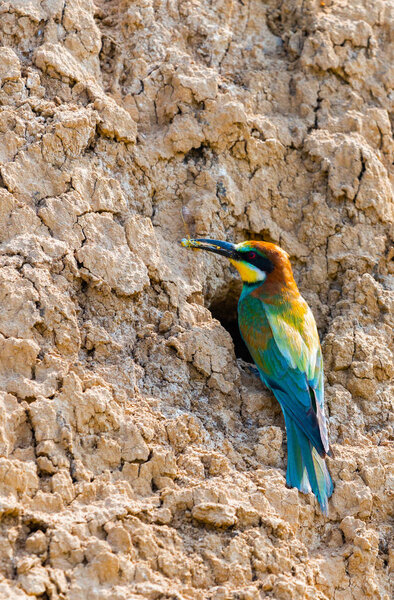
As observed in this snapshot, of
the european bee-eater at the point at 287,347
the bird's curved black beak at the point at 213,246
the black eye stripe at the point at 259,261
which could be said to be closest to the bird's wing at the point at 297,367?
the european bee-eater at the point at 287,347

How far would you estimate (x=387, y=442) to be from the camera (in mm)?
3525

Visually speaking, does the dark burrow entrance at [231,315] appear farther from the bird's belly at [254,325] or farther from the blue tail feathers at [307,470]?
the blue tail feathers at [307,470]

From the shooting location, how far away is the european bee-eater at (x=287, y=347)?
3283 mm

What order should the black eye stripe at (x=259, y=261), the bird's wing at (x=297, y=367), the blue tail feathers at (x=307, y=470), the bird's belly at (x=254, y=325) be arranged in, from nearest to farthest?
the blue tail feathers at (x=307, y=470) < the bird's wing at (x=297, y=367) < the bird's belly at (x=254, y=325) < the black eye stripe at (x=259, y=261)

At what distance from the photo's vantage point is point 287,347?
12.2 ft

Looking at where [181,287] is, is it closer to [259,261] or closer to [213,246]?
[213,246]

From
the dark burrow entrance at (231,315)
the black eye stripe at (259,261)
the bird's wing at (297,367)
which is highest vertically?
the black eye stripe at (259,261)

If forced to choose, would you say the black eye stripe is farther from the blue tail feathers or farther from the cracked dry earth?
the blue tail feathers

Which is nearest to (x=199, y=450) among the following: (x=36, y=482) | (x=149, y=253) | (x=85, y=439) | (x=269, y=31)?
(x=85, y=439)

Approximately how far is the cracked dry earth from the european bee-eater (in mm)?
85

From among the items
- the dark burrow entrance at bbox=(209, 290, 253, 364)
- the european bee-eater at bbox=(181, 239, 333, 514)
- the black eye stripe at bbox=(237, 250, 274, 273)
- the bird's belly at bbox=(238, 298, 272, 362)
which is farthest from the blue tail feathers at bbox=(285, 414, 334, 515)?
the dark burrow entrance at bbox=(209, 290, 253, 364)

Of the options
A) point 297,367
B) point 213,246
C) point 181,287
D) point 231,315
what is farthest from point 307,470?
point 231,315

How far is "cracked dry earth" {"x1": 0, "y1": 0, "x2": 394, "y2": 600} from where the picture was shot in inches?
108

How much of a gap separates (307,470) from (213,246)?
3.92 feet
